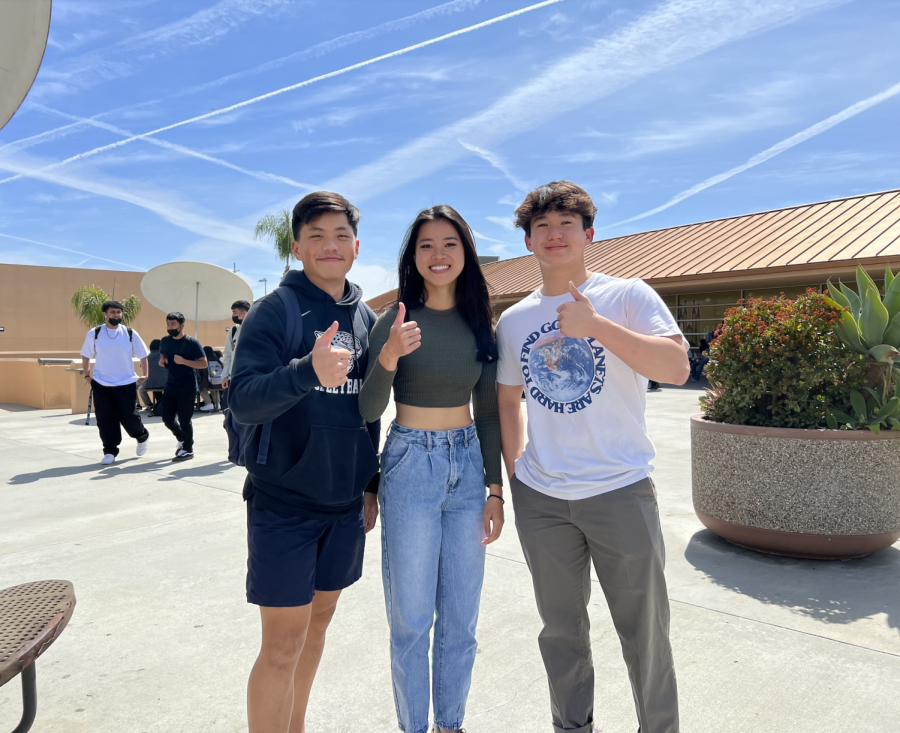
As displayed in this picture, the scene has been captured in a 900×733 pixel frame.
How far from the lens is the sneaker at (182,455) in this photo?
779cm

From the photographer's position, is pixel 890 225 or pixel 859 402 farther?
pixel 890 225

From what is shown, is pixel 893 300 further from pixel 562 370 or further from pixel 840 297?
pixel 562 370

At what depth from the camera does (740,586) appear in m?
3.55

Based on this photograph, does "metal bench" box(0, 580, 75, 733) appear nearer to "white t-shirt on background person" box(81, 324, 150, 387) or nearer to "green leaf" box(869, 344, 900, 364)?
"green leaf" box(869, 344, 900, 364)

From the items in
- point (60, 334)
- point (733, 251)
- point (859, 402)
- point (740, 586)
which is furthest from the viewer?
point (60, 334)

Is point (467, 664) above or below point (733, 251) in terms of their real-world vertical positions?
below

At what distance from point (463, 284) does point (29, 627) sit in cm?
168

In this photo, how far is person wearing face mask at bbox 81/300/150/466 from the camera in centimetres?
759

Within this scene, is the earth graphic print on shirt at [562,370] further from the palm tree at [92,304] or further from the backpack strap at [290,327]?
the palm tree at [92,304]

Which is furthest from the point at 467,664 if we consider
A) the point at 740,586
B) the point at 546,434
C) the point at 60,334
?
the point at 60,334

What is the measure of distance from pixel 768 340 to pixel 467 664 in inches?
112

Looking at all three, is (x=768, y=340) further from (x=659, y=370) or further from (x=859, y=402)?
(x=659, y=370)

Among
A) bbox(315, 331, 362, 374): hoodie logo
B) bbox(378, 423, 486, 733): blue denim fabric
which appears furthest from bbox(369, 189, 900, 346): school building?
bbox(315, 331, 362, 374): hoodie logo

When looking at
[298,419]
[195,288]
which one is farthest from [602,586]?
[195,288]
